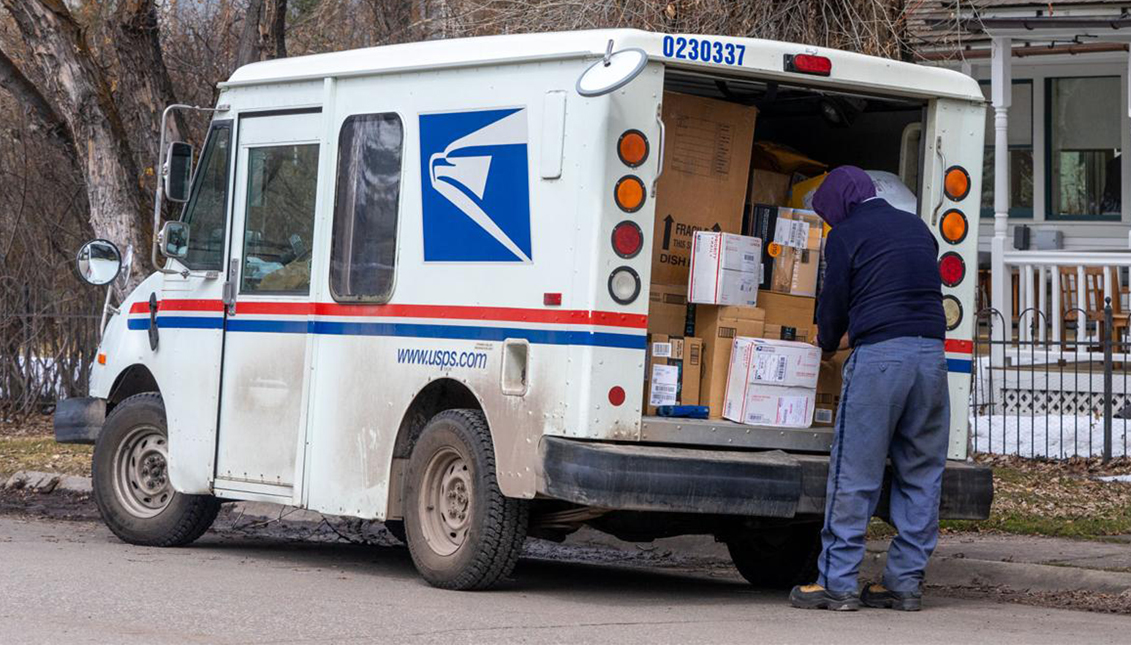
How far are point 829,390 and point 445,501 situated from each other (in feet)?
6.04

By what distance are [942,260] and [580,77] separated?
2064 millimetres

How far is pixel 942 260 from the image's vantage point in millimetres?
7762

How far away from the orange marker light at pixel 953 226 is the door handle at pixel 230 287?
3589 millimetres

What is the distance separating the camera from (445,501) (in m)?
7.53

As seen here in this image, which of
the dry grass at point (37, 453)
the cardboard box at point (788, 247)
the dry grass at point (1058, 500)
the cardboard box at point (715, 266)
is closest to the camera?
the cardboard box at point (715, 266)

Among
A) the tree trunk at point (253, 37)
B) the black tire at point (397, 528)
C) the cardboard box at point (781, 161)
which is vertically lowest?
the black tire at point (397, 528)

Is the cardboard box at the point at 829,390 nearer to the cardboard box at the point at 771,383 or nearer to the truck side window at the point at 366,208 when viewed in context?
the cardboard box at the point at 771,383

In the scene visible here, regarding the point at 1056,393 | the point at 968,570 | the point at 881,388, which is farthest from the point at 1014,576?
the point at 1056,393

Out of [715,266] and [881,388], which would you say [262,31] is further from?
[881,388]

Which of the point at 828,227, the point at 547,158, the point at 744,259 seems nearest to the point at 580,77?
the point at 547,158

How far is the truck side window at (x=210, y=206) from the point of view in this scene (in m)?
8.87

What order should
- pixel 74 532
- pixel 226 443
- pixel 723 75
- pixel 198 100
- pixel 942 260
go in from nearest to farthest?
pixel 723 75 → pixel 942 260 → pixel 226 443 → pixel 74 532 → pixel 198 100

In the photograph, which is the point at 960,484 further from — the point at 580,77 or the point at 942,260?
the point at 580,77

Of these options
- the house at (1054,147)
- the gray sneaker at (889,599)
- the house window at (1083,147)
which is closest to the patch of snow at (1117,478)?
the house at (1054,147)
